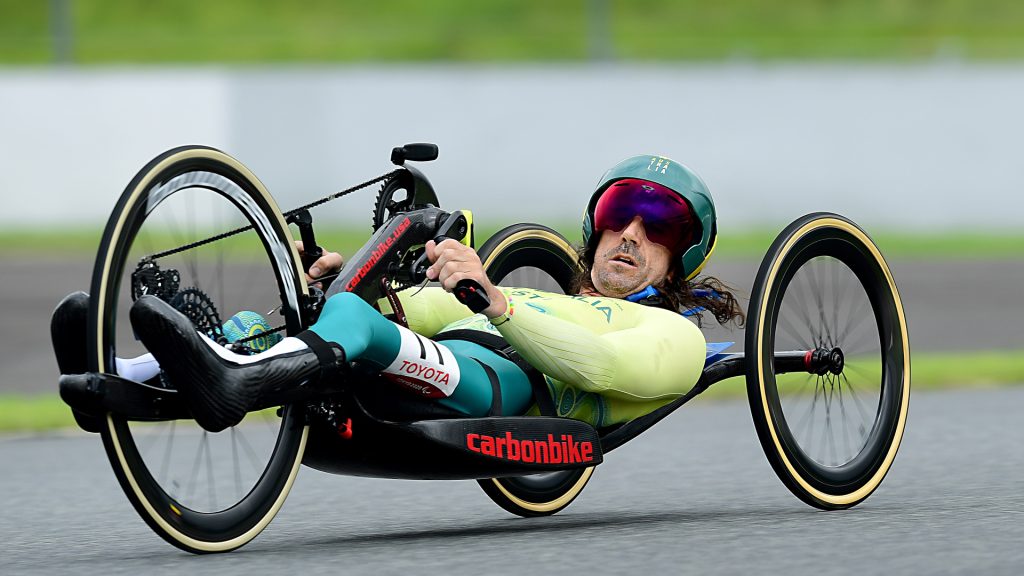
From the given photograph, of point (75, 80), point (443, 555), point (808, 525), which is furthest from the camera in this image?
point (75, 80)

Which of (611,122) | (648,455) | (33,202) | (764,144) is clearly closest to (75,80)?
(33,202)

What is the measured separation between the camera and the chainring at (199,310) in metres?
4.79

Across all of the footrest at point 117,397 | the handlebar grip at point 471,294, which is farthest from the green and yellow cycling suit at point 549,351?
the footrest at point 117,397

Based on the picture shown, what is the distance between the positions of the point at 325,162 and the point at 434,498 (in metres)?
13.1

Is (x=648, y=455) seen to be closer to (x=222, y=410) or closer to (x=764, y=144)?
(x=222, y=410)

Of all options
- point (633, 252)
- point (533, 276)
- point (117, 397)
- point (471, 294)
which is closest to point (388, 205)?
point (471, 294)

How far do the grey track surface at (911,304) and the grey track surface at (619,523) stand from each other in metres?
3.91

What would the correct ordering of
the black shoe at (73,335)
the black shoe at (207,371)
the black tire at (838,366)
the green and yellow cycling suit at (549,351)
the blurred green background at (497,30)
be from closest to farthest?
the black shoe at (207,371) < the black shoe at (73,335) < the green and yellow cycling suit at (549,351) < the black tire at (838,366) < the blurred green background at (497,30)

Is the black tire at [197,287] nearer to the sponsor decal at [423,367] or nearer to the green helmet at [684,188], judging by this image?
the sponsor decal at [423,367]

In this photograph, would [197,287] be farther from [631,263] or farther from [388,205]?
[631,263]

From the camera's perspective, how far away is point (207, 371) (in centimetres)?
453

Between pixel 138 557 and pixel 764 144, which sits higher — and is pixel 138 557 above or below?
below

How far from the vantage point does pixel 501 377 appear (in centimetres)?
557

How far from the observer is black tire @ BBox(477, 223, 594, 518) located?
624cm
